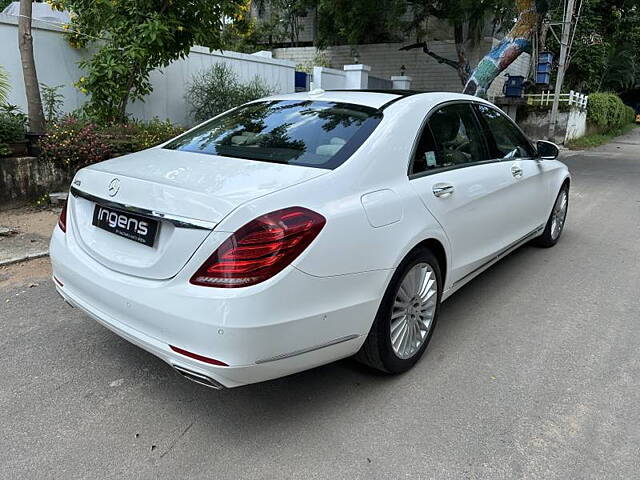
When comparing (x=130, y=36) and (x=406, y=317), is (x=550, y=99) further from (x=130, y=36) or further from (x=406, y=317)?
(x=406, y=317)

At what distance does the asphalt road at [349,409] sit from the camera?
2.36 m

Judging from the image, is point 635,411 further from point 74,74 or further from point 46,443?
point 74,74

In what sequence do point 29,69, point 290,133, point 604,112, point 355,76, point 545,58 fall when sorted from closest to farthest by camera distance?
point 290,133, point 29,69, point 355,76, point 545,58, point 604,112

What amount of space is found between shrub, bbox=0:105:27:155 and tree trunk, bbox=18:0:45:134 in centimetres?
16

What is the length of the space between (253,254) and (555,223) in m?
4.49

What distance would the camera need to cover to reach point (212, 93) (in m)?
9.62

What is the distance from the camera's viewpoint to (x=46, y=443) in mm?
2453

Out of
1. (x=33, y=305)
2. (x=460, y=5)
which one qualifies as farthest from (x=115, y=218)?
(x=460, y=5)

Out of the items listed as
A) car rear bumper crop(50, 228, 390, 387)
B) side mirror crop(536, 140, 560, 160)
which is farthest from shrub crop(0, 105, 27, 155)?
side mirror crop(536, 140, 560, 160)

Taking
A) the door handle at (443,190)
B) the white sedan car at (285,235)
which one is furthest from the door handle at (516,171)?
the door handle at (443,190)

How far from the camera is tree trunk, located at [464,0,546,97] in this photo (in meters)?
14.1

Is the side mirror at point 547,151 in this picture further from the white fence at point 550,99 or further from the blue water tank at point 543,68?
the blue water tank at point 543,68

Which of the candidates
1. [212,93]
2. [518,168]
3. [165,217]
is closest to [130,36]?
[212,93]

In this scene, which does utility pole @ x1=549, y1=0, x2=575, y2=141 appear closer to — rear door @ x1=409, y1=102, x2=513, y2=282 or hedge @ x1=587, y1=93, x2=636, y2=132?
hedge @ x1=587, y1=93, x2=636, y2=132
